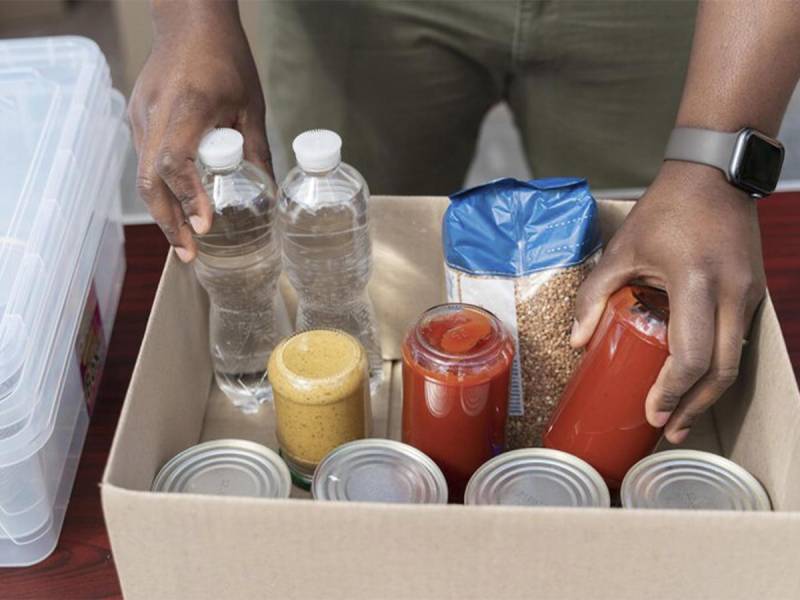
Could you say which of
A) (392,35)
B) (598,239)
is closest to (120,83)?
(392,35)

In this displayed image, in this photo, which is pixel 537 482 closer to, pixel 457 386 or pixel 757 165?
pixel 457 386

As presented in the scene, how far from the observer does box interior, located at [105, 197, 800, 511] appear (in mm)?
790

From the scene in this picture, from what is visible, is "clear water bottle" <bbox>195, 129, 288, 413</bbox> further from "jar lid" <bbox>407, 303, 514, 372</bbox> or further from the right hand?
"jar lid" <bbox>407, 303, 514, 372</bbox>

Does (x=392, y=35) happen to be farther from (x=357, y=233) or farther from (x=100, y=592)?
(x=100, y=592)

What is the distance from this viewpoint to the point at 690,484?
815mm

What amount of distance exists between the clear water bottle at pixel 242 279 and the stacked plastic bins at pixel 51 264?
0.42 feet

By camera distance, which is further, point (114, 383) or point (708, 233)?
point (114, 383)

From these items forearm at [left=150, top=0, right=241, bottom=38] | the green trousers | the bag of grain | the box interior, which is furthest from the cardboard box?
the green trousers

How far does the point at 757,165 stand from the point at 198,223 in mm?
508

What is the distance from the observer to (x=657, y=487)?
81 centimetres

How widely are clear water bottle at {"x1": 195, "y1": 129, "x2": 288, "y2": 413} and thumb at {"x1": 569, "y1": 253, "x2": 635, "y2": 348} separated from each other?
328mm

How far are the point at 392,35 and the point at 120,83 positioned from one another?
6.26ft

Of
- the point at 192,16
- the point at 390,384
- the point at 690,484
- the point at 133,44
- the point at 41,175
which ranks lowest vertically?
the point at 133,44

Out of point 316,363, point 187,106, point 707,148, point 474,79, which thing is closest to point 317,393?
point 316,363
